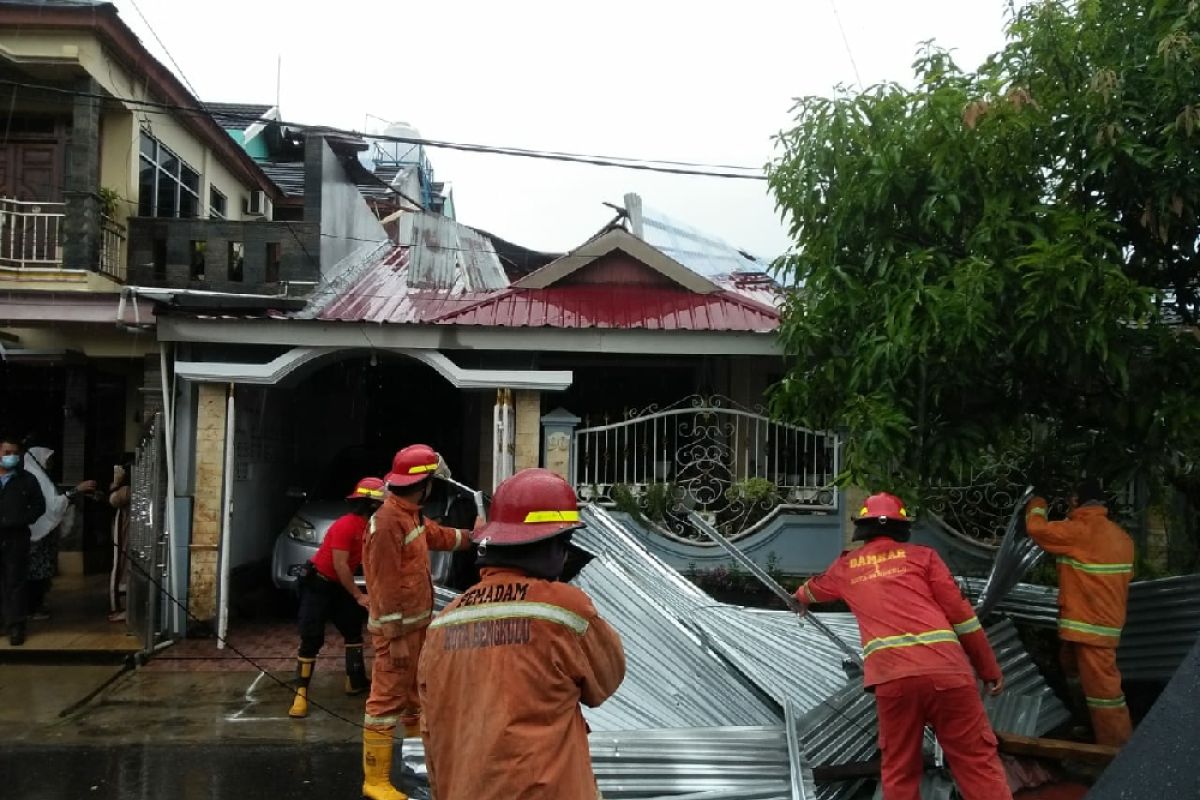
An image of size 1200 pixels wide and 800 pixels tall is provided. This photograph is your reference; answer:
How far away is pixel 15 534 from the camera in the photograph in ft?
24.5

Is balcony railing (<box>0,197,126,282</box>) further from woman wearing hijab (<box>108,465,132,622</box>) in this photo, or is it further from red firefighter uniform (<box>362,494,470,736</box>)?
red firefighter uniform (<box>362,494,470,736</box>)

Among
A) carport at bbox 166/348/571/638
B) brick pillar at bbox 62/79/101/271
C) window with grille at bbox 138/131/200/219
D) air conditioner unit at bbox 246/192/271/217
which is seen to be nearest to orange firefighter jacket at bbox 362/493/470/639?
carport at bbox 166/348/571/638

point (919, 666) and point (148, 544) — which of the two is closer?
point (919, 666)

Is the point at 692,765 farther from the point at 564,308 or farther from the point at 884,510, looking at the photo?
the point at 564,308

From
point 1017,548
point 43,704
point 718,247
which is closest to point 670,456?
point 1017,548

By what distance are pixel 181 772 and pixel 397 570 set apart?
1886 millimetres

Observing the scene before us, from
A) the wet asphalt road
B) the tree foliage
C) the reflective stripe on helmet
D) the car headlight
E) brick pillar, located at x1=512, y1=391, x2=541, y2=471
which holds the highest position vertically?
the tree foliage

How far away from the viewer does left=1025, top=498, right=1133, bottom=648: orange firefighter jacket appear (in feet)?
16.9

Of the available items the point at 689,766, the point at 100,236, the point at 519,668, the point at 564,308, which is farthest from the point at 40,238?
the point at 519,668

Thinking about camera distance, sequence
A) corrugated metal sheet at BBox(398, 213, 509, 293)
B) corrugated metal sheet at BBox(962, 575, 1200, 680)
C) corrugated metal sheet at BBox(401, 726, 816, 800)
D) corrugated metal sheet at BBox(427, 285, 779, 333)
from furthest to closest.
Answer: corrugated metal sheet at BBox(398, 213, 509, 293)
corrugated metal sheet at BBox(427, 285, 779, 333)
corrugated metal sheet at BBox(962, 575, 1200, 680)
corrugated metal sheet at BBox(401, 726, 816, 800)

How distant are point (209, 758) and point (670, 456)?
A: 13.7ft

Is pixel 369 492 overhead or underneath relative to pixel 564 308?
underneath

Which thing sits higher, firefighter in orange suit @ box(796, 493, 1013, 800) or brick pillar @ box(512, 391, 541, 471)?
brick pillar @ box(512, 391, 541, 471)

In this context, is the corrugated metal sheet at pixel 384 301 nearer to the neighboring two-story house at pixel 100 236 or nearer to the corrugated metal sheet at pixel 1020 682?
the neighboring two-story house at pixel 100 236
